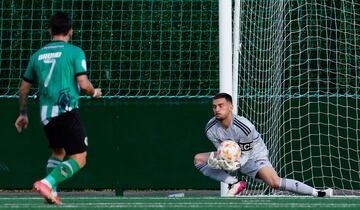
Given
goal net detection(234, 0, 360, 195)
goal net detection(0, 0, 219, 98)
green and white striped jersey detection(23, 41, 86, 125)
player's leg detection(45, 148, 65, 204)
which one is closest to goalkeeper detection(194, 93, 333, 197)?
goal net detection(234, 0, 360, 195)

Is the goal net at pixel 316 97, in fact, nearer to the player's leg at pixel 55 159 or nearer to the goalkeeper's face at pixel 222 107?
the goalkeeper's face at pixel 222 107

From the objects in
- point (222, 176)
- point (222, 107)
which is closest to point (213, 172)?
point (222, 176)

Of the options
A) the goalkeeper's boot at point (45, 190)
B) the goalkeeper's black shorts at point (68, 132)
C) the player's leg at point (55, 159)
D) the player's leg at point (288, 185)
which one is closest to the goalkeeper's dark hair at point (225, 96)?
the player's leg at point (288, 185)

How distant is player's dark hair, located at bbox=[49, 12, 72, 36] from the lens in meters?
9.41

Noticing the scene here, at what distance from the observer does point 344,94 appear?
1470 centimetres

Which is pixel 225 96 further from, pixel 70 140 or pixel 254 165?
pixel 70 140

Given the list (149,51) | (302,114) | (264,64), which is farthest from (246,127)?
(149,51)

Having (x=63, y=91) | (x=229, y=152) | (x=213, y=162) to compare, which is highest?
(x=63, y=91)

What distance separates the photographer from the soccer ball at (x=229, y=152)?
39.4ft

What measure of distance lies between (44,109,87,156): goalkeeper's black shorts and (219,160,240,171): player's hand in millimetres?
2972

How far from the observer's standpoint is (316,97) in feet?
47.9

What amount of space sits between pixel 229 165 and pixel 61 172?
10.6 feet

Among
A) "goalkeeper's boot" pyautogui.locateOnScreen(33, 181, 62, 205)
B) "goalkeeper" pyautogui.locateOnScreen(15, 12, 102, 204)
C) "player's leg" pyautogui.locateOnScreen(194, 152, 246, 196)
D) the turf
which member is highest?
"goalkeeper" pyautogui.locateOnScreen(15, 12, 102, 204)

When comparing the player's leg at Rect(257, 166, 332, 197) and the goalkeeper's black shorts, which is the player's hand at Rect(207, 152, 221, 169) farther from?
the goalkeeper's black shorts
